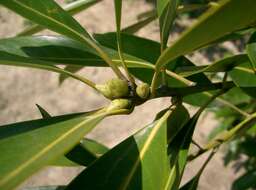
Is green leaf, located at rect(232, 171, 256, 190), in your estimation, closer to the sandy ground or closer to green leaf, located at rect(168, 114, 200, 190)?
green leaf, located at rect(168, 114, 200, 190)

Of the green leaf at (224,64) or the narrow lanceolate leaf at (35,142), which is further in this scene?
the green leaf at (224,64)

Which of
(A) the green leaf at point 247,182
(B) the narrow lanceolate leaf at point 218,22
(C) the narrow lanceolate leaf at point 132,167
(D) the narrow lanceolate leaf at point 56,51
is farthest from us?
(A) the green leaf at point 247,182

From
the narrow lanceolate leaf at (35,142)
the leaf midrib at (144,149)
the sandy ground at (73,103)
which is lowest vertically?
the sandy ground at (73,103)

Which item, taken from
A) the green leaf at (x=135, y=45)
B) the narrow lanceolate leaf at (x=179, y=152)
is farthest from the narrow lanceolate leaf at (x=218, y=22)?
the green leaf at (x=135, y=45)

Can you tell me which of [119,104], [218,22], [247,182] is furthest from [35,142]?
[247,182]

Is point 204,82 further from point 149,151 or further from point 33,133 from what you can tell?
point 33,133

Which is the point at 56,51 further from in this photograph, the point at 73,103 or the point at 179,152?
the point at 73,103

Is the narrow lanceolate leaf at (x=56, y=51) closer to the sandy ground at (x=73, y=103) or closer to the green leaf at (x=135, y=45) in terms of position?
the green leaf at (x=135, y=45)
